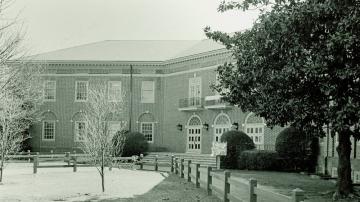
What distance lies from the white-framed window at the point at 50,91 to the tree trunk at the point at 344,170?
3353 cm

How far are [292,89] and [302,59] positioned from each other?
1.07 meters

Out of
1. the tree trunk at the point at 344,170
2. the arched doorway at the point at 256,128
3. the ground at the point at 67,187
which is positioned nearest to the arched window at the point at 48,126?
the arched doorway at the point at 256,128

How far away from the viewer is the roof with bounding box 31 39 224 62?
148ft

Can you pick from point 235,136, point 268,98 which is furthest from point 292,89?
point 235,136

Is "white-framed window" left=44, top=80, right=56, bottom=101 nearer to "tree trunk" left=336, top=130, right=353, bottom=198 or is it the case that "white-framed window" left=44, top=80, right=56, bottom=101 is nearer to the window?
the window

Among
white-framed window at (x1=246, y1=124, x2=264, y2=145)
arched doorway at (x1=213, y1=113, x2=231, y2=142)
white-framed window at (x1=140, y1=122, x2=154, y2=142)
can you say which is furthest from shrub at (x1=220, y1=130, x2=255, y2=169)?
white-framed window at (x1=140, y1=122, x2=154, y2=142)

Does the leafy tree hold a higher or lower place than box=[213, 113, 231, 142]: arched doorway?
higher

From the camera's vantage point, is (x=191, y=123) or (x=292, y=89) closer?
(x=292, y=89)

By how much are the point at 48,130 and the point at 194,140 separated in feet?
46.1

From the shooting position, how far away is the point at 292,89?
15.5 metres

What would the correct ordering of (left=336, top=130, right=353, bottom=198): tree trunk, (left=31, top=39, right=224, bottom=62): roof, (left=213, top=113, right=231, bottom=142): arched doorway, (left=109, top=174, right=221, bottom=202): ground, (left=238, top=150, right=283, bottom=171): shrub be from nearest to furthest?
(left=109, top=174, right=221, bottom=202): ground, (left=336, top=130, right=353, bottom=198): tree trunk, (left=238, top=150, right=283, bottom=171): shrub, (left=213, top=113, right=231, bottom=142): arched doorway, (left=31, top=39, right=224, bottom=62): roof

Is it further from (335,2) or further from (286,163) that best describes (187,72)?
(335,2)

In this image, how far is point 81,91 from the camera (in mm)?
45469

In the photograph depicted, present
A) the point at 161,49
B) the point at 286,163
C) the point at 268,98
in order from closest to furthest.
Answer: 1. the point at 268,98
2. the point at 286,163
3. the point at 161,49
